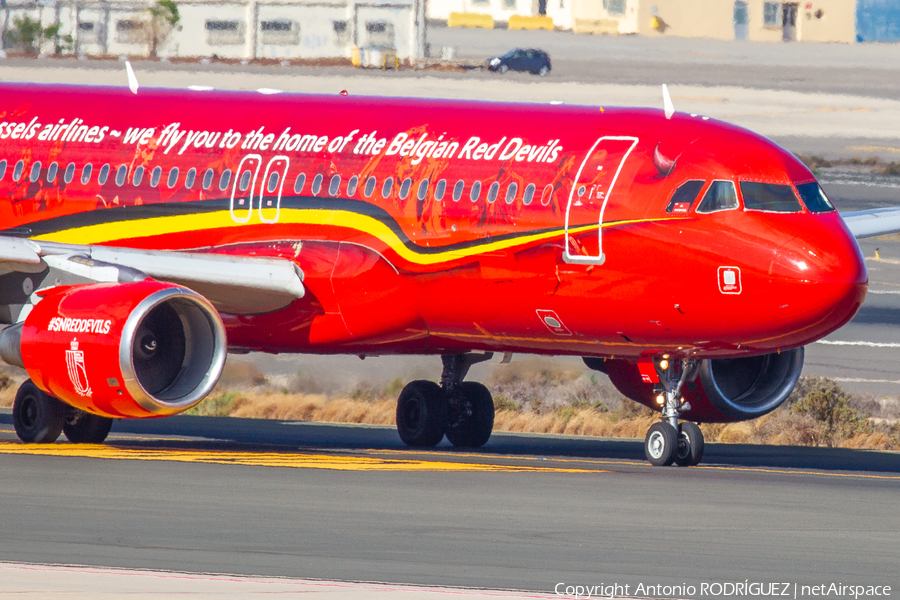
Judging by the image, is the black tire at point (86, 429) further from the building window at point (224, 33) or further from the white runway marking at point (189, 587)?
the building window at point (224, 33)

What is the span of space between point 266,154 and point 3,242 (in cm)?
367

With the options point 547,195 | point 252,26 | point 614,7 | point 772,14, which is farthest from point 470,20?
point 547,195

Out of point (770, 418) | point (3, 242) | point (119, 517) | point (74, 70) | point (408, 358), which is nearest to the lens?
point (119, 517)

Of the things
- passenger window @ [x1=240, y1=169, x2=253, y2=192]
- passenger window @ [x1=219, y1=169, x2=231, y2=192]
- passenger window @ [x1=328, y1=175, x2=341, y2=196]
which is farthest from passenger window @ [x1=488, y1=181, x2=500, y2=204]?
passenger window @ [x1=219, y1=169, x2=231, y2=192]

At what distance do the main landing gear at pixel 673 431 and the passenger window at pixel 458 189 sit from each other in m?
3.05

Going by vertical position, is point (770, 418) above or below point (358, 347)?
below

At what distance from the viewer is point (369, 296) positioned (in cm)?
2217

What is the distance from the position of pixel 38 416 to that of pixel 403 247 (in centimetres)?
543

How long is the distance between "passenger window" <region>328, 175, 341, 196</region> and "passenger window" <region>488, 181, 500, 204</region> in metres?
2.20

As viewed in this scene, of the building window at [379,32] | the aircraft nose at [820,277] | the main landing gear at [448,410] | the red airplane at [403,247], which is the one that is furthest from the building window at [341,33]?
the aircraft nose at [820,277]

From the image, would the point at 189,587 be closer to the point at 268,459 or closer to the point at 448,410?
the point at 268,459

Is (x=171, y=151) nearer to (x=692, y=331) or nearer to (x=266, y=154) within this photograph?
(x=266, y=154)

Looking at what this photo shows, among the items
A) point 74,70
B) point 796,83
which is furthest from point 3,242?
point 796,83

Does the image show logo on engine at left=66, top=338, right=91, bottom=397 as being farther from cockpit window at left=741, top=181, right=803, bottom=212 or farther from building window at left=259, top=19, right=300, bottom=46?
building window at left=259, top=19, right=300, bottom=46
